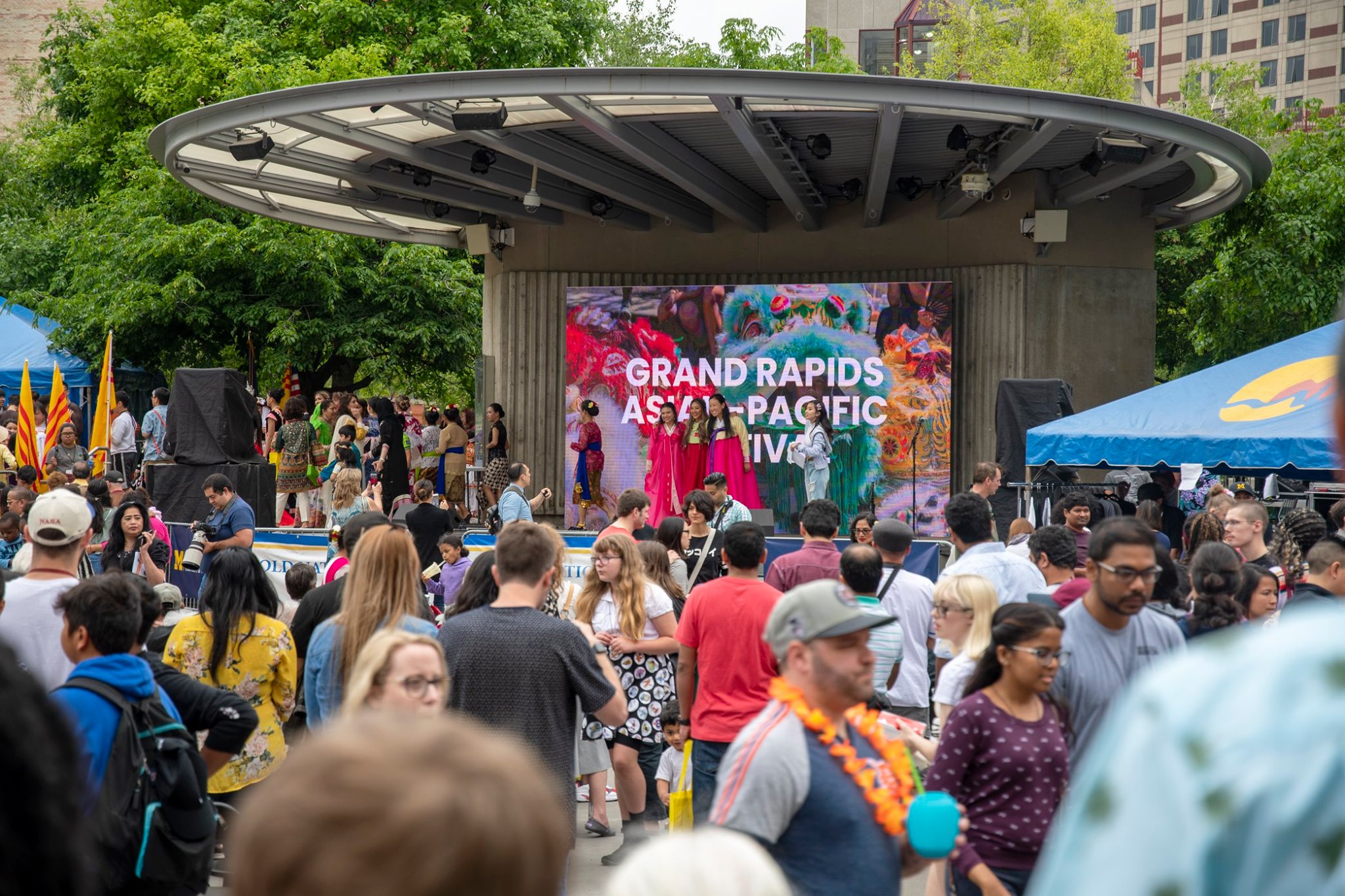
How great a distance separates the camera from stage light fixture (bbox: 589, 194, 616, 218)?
20375 millimetres

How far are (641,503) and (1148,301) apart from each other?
535 inches

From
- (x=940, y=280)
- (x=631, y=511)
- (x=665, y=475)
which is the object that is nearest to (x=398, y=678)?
(x=631, y=511)

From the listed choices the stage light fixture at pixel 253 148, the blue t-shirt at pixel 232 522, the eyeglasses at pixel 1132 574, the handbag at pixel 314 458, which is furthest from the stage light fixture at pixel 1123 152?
the eyeglasses at pixel 1132 574

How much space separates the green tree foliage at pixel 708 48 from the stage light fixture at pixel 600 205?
828 cm

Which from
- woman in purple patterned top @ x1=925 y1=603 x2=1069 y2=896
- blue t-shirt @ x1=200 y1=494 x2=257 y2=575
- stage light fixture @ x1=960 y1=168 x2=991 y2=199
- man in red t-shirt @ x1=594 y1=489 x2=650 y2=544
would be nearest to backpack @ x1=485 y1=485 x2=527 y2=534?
blue t-shirt @ x1=200 y1=494 x2=257 y2=575

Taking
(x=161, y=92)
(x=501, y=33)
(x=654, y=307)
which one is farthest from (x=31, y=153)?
(x=654, y=307)

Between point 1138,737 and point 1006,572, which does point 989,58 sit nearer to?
point 1006,572

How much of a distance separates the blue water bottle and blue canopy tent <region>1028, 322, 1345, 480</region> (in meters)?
9.93

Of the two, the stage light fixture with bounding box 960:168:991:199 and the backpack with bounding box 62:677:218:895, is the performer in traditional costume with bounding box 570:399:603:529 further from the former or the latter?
the backpack with bounding box 62:677:218:895

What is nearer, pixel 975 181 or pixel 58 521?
pixel 58 521

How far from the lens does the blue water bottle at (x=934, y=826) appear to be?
3.39 m

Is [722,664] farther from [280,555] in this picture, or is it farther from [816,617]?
[280,555]

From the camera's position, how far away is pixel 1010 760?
4203mm

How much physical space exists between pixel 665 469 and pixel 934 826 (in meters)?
17.2
